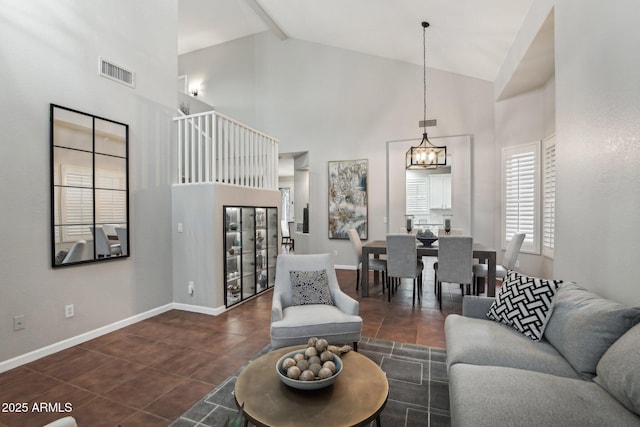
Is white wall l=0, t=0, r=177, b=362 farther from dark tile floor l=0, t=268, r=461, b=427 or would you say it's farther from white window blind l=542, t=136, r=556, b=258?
white window blind l=542, t=136, r=556, b=258

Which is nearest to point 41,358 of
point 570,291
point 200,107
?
point 570,291

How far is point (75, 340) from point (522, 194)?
635cm

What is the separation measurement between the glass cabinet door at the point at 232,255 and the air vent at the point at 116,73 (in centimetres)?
185

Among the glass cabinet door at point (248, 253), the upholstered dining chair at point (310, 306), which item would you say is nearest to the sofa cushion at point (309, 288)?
the upholstered dining chair at point (310, 306)

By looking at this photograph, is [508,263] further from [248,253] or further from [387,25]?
[387,25]

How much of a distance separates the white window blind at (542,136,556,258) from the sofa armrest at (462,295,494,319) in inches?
109

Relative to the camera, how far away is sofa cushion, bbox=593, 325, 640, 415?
1260mm

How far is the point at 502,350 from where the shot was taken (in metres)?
1.86

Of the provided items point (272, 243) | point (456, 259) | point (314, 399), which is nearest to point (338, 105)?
point (272, 243)

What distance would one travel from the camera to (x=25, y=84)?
→ 2645mm

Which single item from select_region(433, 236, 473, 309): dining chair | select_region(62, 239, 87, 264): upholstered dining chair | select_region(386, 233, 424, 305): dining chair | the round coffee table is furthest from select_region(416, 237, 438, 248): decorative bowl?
select_region(62, 239, 87, 264): upholstered dining chair

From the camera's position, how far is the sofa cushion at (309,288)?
297 centimetres

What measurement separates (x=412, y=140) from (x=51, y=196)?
5.61 m

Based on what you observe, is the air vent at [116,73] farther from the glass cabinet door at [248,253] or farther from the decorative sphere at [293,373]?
the decorative sphere at [293,373]
